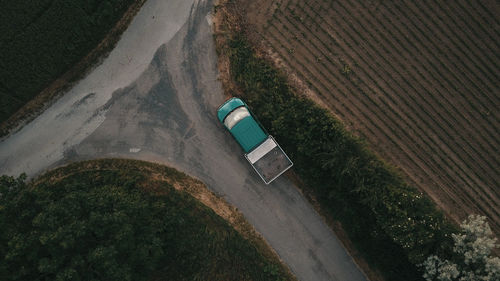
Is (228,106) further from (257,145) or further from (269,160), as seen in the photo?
(269,160)

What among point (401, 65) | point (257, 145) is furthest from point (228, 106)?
point (401, 65)

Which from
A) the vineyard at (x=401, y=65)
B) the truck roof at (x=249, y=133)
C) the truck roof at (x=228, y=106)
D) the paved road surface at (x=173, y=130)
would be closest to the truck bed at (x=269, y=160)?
the truck roof at (x=249, y=133)

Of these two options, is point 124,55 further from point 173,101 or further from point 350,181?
point 350,181

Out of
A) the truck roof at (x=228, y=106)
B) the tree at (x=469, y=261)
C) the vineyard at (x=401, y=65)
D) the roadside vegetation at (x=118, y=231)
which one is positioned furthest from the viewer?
the vineyard at (x=401, y=65)

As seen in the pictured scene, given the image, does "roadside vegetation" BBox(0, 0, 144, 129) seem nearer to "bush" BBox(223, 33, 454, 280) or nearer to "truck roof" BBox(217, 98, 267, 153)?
"bush" BBox(223, 33, 454, 280)

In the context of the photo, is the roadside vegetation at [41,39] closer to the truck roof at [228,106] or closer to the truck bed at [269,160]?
the truck roof at [228,106]

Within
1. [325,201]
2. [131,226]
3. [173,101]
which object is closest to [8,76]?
[173,101]
